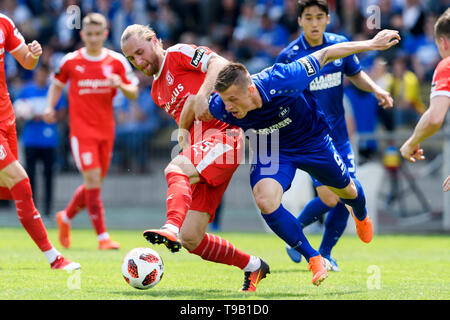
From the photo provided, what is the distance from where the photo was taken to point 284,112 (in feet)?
19.7

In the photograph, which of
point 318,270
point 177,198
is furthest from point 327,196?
point 177,198

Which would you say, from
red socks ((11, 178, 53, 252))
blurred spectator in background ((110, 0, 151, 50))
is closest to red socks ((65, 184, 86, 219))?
red socks ((11, 178, 53, 252))

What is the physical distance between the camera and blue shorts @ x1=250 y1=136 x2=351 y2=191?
6.18 m

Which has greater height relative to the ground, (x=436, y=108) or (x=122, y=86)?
(x=122, y=86)

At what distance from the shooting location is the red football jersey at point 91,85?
33.7ft

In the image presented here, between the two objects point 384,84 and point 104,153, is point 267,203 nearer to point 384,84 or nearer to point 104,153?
point 104,153

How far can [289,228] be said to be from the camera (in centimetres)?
606

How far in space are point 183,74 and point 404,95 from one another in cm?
882

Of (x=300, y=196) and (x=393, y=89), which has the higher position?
(x=393, y=89)

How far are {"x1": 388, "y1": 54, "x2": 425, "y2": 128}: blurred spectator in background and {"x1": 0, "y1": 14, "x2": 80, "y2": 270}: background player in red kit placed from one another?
8.63 m
